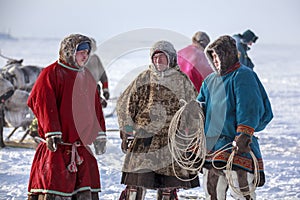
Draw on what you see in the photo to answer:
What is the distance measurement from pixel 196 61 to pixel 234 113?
7.50ft

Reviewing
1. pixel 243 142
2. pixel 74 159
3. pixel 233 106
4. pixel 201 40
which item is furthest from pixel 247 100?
pixel 201 40

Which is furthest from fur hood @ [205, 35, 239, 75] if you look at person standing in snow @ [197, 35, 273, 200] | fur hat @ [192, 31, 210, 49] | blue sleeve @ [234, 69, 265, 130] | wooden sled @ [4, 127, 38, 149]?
wooden sled @ [4, 127, 38, 149]

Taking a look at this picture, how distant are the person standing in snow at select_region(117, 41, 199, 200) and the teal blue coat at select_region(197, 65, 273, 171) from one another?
0.29 meters

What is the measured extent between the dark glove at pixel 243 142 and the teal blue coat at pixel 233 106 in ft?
0.27

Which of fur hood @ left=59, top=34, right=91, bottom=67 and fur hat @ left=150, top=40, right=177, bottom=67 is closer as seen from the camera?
fur hood @ left=59, top=34, right=91, bottom=67

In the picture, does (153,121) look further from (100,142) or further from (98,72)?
(98,72)

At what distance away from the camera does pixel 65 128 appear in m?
4.25

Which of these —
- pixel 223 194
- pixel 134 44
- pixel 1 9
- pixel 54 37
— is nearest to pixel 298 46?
pixel 54 37

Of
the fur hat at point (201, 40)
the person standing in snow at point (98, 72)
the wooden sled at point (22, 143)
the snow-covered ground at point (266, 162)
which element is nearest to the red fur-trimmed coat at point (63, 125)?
the snow-covered ground at point (266, 162)

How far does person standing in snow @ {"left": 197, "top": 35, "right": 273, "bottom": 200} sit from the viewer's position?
13.8 feet

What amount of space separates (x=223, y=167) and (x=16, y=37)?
3659cm

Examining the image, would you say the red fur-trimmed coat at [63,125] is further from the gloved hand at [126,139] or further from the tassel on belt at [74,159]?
the gloved hand at [126,139]

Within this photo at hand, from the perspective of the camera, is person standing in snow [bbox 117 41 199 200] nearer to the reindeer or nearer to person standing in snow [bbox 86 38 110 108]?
person standing in snow [bbox 86 38 110 108]

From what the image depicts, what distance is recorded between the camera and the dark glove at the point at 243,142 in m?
4.18
